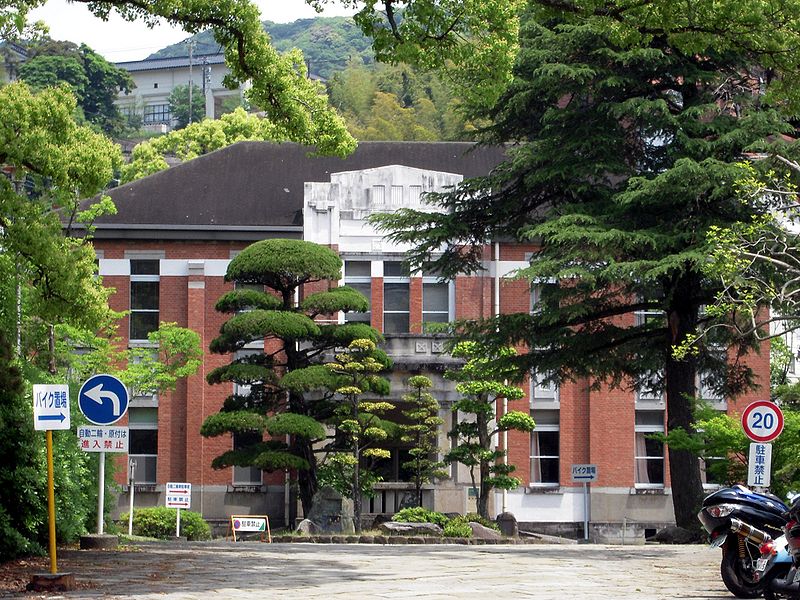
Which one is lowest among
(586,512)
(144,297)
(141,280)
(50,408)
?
(586,512)

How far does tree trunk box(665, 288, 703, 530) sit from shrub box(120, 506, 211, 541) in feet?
41.7

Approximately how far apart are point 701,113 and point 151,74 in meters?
136

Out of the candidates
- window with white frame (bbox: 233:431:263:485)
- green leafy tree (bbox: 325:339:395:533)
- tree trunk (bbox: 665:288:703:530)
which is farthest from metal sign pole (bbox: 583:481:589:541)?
tree trunk (bbox: 665:288:703:530)

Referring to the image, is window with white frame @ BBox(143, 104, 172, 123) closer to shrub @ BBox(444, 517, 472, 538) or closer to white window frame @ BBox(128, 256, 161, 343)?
white window frame @ BBox(128, 256, 161, 343)

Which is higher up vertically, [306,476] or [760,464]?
[760,464]

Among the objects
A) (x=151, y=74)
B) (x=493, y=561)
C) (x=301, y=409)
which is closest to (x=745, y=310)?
(x=493, y=561)

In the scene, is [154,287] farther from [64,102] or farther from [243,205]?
[64,102]

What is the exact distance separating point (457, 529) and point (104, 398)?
1567 cm

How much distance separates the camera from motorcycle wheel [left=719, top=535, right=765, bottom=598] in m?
13.8

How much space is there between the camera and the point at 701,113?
89.2 ft

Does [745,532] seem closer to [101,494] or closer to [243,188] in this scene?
[101,494]

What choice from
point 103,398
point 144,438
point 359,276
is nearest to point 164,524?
point 144,438

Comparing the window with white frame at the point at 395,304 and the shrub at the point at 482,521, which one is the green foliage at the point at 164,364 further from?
the shrub at the point at 482,521

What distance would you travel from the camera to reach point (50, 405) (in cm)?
1534
